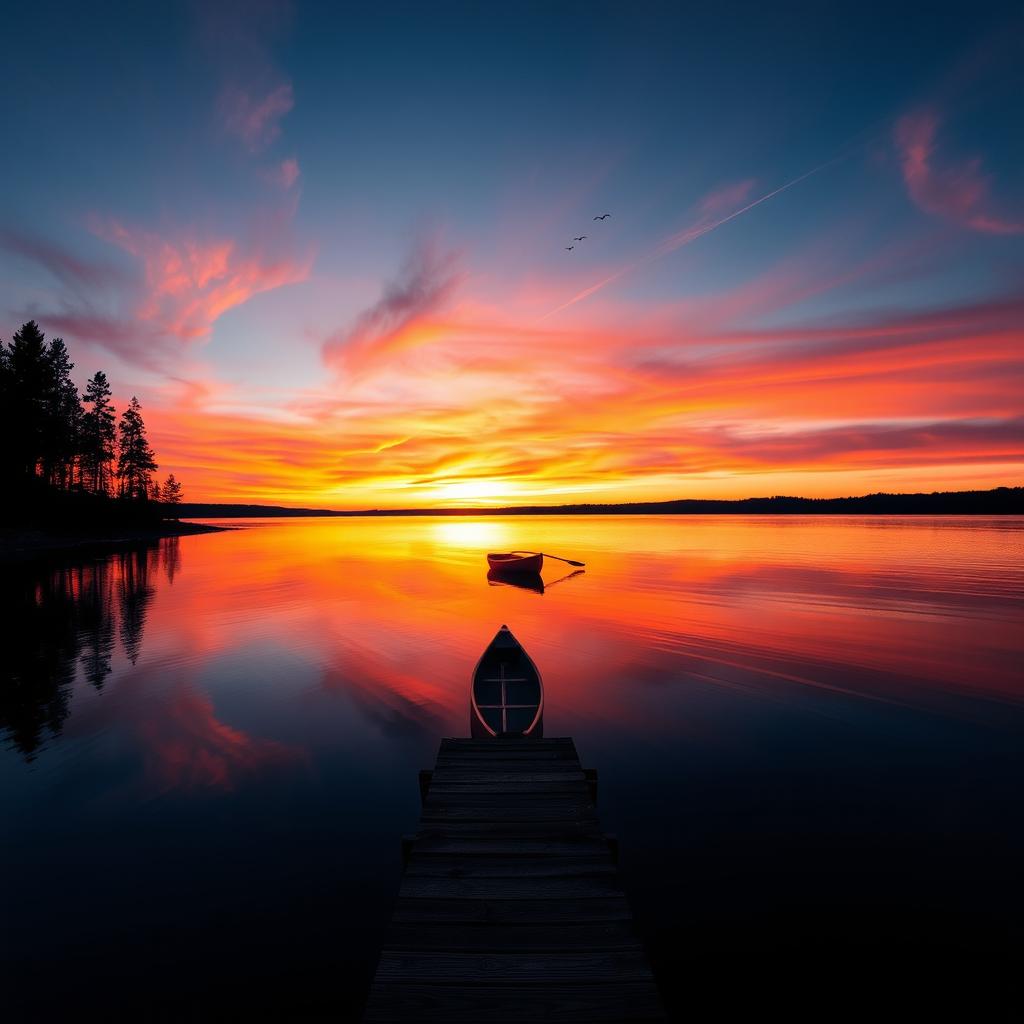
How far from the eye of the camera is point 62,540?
80312 millimetres

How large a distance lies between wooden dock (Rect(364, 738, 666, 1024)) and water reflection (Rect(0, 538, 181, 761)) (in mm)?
14681

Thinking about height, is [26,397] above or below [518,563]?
above

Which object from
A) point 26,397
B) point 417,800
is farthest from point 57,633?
point 26,397

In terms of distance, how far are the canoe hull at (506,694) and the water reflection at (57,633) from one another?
512 inches

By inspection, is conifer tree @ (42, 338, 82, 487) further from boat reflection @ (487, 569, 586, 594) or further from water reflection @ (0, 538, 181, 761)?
boat reflection @ (487, 569, 586, 594)

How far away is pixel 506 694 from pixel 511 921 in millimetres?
8782

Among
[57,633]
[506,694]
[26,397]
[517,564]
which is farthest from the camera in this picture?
[26,397]

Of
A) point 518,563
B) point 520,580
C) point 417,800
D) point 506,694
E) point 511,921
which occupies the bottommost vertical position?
point 520,580

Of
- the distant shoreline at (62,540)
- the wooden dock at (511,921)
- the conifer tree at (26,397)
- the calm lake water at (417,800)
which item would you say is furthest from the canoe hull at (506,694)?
the conifer tree at (26,397)

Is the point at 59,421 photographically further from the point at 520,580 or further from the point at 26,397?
the point at 520,580

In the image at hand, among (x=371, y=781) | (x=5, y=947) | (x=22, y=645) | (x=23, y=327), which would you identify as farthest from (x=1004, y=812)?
(x=23, y=327)

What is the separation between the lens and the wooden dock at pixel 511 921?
5.11m

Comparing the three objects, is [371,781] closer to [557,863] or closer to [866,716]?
[557,863]

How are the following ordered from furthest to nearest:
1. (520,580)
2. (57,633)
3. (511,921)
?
(520,580) → (57,633) → (511,921)
